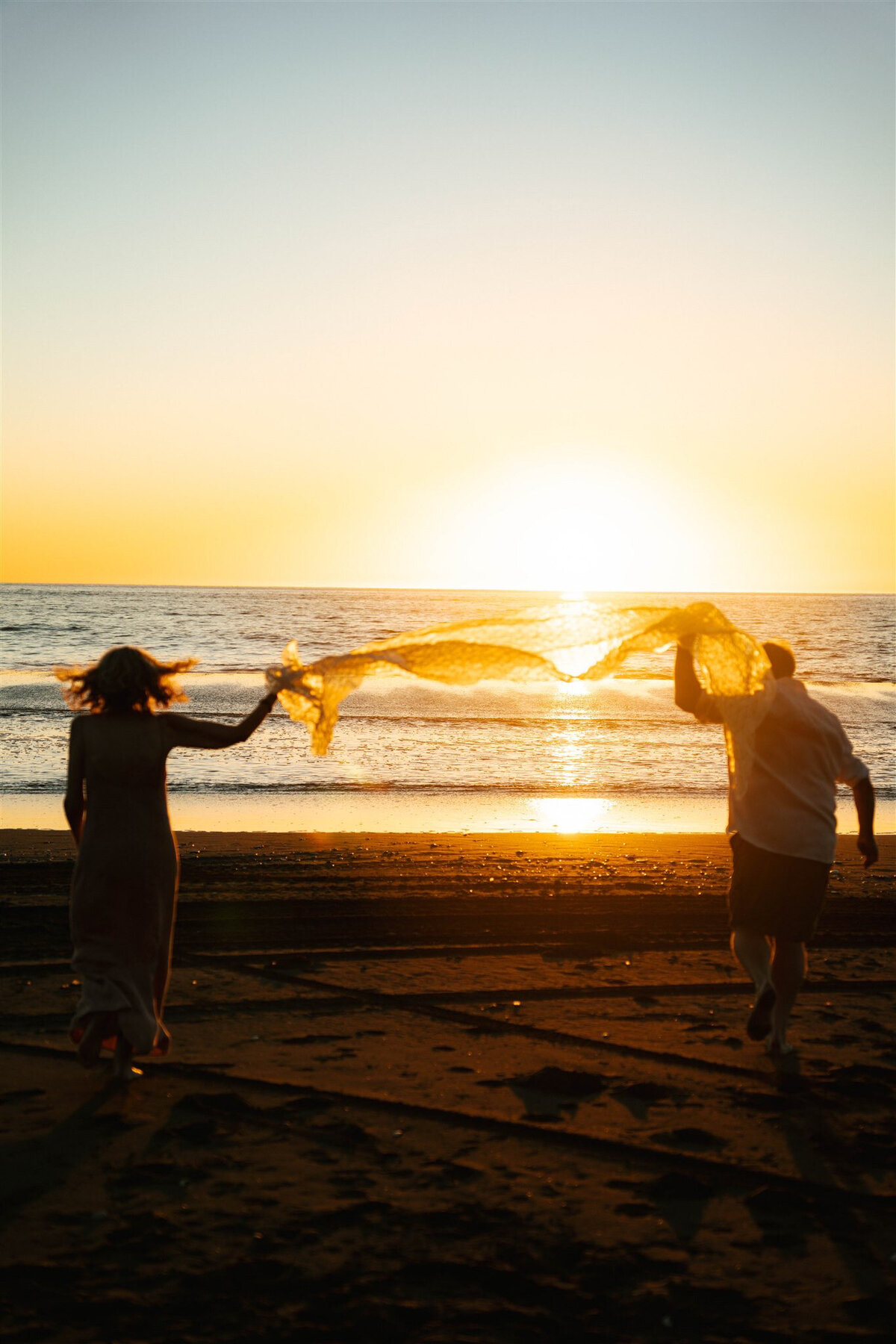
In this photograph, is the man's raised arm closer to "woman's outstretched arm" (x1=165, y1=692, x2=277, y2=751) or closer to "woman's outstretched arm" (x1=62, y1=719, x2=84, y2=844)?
"woman's outstretched arm" (x1=165, y1=692, x2=277, y2=751)

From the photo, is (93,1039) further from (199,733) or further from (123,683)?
(123,683)

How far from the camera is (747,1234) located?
3512mm

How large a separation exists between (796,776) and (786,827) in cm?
24

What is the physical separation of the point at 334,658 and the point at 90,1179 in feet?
8.22

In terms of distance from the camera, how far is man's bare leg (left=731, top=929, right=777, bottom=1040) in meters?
5.01

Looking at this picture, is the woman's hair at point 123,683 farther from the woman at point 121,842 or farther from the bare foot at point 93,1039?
the bare foot at point 93,1039

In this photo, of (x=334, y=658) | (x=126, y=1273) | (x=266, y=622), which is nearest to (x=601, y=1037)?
(x=334, y=658)

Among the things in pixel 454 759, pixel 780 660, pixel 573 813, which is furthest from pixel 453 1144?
pixel 454 759

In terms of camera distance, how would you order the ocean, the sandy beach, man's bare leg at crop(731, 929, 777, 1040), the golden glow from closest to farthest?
1. the sandy beach
2. man's bare leg at crop(731, 929, 777, 1040)
3. the golden glow
4. the ocean

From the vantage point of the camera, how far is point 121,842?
471cm

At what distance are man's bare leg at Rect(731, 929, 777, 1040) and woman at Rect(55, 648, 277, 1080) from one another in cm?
263

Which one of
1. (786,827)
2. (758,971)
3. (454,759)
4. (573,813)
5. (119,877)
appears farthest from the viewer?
(454,759)

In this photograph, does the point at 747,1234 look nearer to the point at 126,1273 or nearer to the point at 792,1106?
the point at 792,1106

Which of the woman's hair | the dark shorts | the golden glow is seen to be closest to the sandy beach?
the dark shorts
